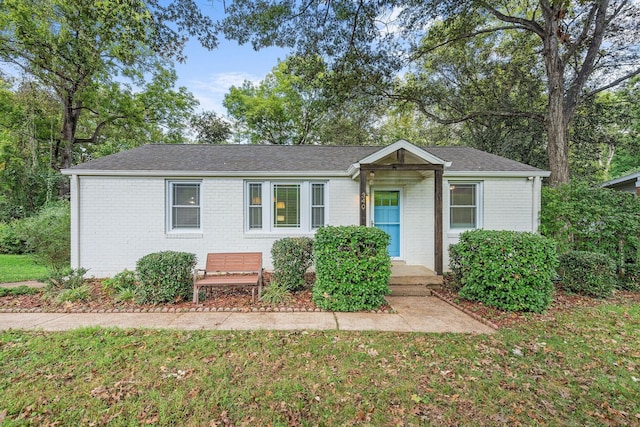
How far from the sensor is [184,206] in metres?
7.62

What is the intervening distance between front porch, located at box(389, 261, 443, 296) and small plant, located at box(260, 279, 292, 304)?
2.53 m

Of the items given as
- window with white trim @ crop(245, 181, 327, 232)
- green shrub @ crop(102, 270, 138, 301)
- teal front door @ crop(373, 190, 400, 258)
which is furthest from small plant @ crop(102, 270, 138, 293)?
teal front door @ crop(373, 190, 400, 258)

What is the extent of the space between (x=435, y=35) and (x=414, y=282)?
9.33m

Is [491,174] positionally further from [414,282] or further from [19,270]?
[19,270]

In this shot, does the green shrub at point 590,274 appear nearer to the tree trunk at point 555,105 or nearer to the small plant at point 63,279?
the tree trunk at point 555,105

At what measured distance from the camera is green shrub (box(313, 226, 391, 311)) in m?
5.20

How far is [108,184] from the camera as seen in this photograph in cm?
730

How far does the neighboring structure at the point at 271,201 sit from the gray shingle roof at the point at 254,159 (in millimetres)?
53

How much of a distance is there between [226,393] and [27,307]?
549 centimetres

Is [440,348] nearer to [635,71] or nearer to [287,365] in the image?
[287,365]

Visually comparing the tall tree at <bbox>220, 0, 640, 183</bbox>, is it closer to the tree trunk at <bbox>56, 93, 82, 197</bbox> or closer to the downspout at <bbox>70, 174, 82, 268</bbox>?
the downspout at <bbox>70, 174, 82, 268</bbox>

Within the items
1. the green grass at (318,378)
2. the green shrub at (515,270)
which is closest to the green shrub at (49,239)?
the green grass at (318,378)

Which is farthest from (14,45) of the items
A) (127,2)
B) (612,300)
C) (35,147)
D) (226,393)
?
(612,300)

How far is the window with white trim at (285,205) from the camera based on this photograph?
307 inches
